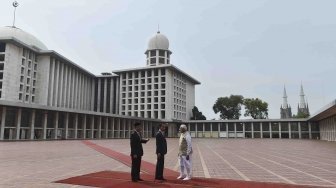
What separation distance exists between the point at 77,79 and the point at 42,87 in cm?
1536

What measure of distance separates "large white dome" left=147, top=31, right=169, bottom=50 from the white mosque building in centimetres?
12

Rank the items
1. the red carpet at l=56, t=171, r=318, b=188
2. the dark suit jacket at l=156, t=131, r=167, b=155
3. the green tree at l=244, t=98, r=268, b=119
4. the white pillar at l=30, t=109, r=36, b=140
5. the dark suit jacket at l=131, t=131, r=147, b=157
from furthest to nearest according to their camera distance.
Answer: the green tree at l=244, t=98, r=268, b=119
the white pillar at l=30, t=109, r=36, b=140
the dark suit jacket at l=156, t=131, r=167, b=155
the dark suit jacket at l=131, t=131, r=147, b=157
the red carpet at l=56, t=171, r=318, b=188

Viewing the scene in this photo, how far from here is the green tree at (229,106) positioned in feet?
298

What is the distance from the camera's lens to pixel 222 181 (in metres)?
8.58

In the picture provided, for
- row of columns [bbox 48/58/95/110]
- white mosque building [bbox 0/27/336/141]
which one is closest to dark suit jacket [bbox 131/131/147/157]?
white mosque building [bbox 0/27/336/141]

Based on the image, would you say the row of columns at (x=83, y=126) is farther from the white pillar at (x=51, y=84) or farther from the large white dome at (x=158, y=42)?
the large white dome at (x=158, y=42)

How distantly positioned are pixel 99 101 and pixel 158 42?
2575cm

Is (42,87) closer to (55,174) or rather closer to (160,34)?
(160,34)

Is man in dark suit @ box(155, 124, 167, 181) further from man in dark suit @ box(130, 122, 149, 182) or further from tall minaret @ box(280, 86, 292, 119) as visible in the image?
tall minaret @ box(280, 86, 292, 119)

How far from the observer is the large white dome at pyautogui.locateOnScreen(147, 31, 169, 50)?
9175 cm

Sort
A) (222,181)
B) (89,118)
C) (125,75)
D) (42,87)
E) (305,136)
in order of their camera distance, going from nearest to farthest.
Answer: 1. (222,181)
2. (89,118)
3. (42,87)
4. (305,136)
5. (125,75)

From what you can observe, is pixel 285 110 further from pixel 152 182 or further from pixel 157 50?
pixel 152 182

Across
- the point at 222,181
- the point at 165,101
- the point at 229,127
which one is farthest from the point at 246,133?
the point at 222,181

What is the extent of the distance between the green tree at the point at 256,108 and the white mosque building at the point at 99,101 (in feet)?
31.3
